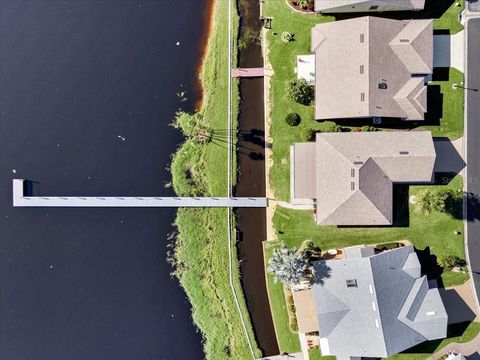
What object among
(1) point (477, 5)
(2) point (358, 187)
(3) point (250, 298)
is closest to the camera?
(2) point (358, 187)

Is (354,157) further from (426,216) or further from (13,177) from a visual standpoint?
(13,177)

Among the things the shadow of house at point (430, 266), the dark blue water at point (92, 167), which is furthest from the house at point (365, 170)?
the dark blue water at point (92, 167)

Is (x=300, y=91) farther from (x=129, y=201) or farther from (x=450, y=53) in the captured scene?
(x=129, y=201)

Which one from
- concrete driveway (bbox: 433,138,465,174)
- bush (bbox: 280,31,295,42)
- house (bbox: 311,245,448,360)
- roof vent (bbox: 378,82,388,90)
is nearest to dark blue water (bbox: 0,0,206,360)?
bush (bbox: 280,31,295,42)

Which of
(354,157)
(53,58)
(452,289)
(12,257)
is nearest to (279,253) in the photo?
(354,157)

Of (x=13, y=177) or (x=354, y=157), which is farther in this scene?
(x=13, y=177)

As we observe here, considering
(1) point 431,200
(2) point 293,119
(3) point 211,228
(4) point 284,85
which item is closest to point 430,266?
(1) point 431,200
